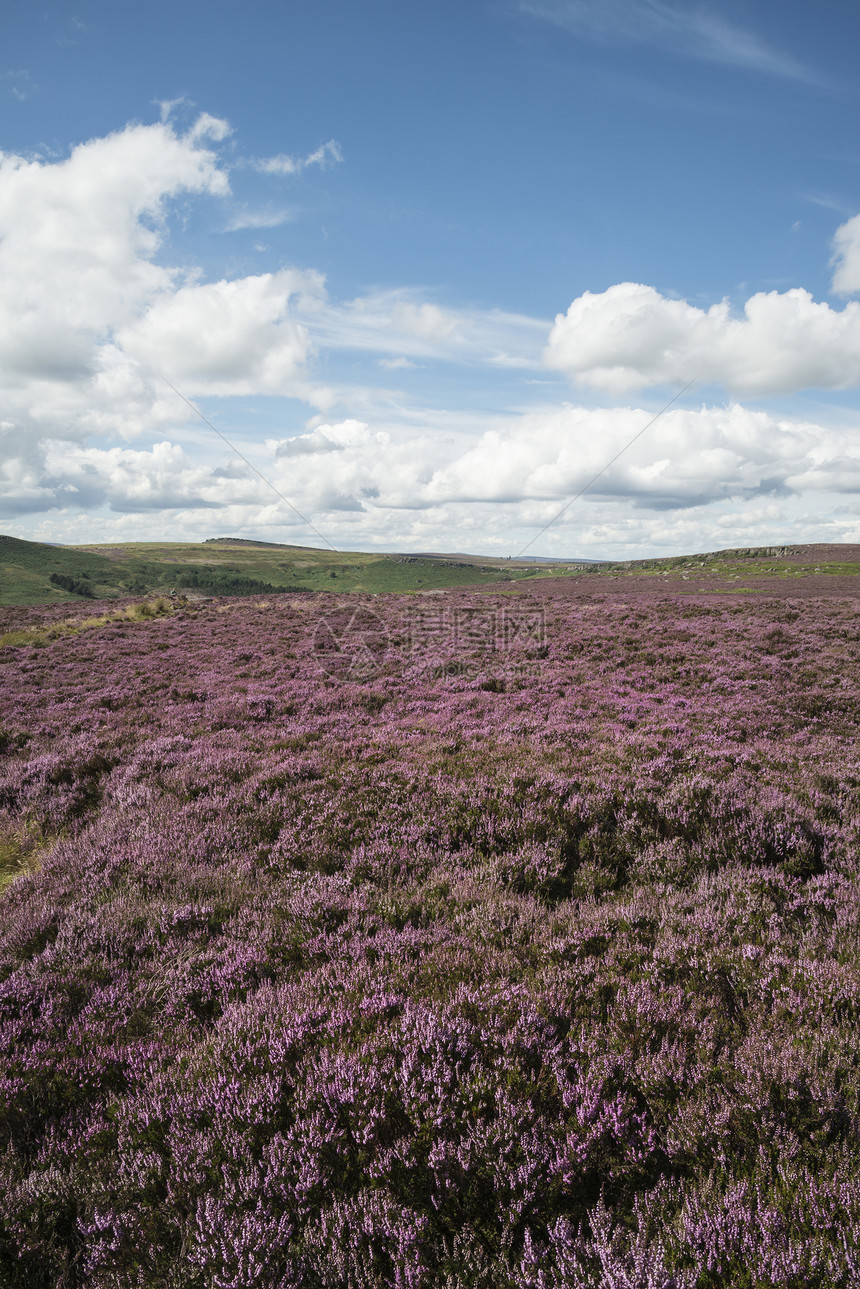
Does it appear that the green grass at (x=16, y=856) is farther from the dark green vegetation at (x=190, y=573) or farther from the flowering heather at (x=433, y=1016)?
the dark green vegetation at (x=190, y=573)

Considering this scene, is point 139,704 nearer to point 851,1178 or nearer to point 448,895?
point 448,895

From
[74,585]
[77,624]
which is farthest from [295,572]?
[77,624]

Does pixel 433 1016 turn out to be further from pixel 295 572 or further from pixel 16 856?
pixel 295 572

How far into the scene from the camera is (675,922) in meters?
4.52

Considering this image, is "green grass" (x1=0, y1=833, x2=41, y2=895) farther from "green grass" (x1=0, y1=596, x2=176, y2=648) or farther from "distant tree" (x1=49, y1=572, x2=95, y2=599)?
"distant tree" (x1=49, y1=572, x2=95, y2=599)

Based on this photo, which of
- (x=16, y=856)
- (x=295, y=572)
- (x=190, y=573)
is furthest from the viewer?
(x=295, y=572)

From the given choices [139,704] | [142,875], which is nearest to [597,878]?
[142,875]

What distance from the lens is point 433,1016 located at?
333 cm

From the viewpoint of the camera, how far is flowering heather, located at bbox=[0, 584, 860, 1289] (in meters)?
2.33

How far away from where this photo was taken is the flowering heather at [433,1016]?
7.65 feet

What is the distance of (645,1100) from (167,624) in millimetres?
32001

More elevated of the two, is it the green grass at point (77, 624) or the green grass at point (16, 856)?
the green grass at point (77, 624)

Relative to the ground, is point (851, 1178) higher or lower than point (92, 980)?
higher

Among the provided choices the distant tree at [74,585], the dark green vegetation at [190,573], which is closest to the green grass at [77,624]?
the dark green vegetation at [190,573]
